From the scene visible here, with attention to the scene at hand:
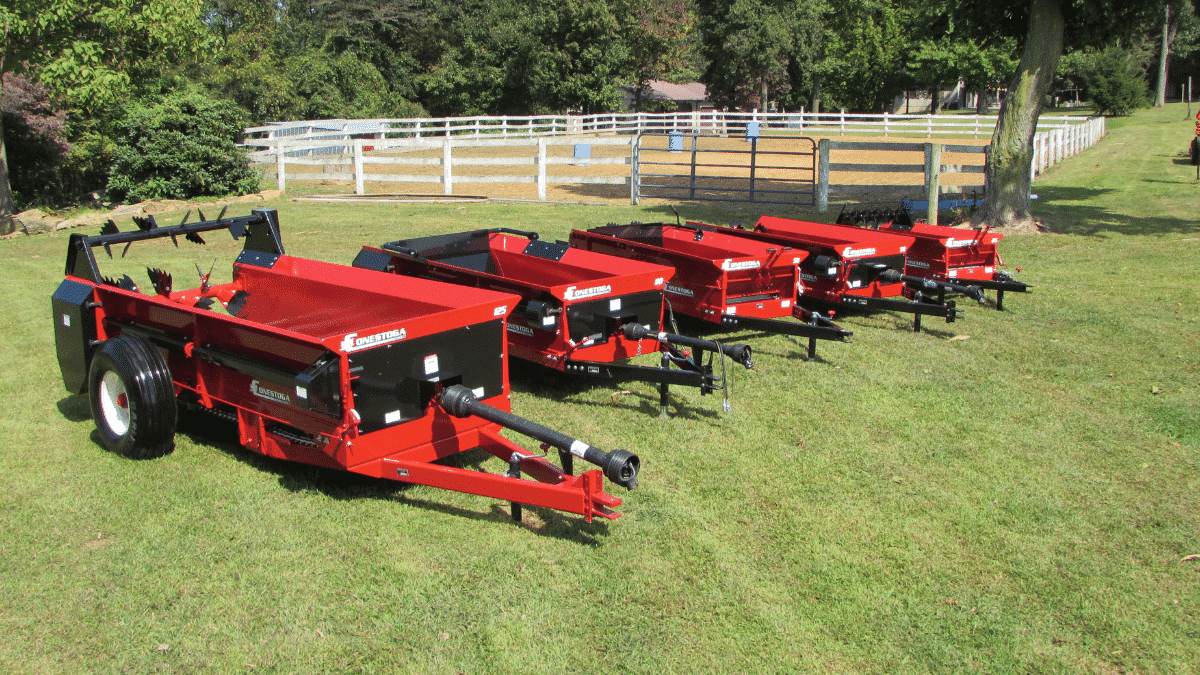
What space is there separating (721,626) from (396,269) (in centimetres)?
511

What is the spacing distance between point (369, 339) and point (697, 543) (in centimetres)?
202

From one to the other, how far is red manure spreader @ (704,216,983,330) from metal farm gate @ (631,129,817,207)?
7.33 m

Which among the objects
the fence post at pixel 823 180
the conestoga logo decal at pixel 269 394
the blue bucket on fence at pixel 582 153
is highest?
the blue bucket on fence at pixel 582 153

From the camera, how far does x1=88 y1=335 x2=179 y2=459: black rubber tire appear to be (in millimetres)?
5309

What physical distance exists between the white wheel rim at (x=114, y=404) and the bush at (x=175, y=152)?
15.9 metres

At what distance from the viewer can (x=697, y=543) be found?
15.3 ft

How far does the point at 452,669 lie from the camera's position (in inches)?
144

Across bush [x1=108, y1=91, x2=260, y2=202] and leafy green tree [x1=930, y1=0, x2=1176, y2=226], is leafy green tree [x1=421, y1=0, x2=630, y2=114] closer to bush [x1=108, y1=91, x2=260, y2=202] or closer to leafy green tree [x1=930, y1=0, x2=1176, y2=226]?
bush [x1=108, y1=91, x2=260, y2=202]

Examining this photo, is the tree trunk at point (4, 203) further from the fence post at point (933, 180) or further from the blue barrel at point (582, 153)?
the fence post at point (933, 180)

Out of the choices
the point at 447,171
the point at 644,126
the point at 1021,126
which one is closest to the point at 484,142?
the point at 644,126

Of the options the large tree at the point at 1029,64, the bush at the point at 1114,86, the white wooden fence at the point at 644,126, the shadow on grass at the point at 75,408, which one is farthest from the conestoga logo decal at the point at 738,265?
the bush at the point at 1114,86

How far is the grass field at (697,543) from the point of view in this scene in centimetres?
381

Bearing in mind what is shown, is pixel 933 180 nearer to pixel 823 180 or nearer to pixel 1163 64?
pixel 823 180

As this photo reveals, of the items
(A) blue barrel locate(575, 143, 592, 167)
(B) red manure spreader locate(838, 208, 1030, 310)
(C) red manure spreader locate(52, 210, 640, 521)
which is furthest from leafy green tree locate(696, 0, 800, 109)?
(C) red manure spreader locate(52, 210, 640, 521)
